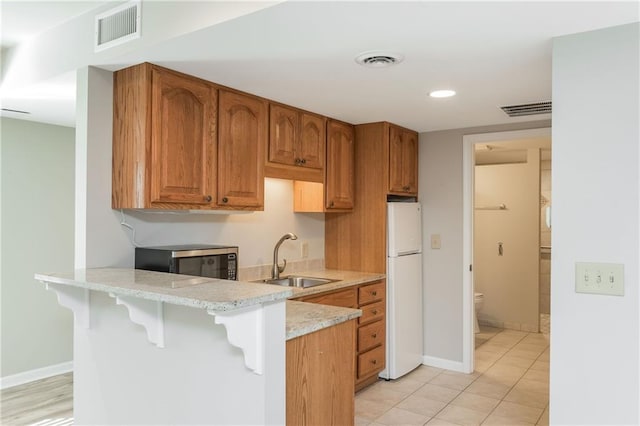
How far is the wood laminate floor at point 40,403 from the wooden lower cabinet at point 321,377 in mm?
2020

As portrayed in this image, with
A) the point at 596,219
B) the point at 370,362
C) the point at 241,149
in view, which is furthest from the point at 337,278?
the point at 596,219

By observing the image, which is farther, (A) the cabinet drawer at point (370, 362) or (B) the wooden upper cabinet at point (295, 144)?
(A) the cabinet drawer at point (370, 362)

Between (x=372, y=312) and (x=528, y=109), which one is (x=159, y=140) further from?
(x=528, y=109)

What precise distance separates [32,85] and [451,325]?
3.69 m

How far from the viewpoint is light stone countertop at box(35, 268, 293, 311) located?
1.54 metres

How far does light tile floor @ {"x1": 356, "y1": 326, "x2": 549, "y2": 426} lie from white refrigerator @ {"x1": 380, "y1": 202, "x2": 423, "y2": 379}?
0.15m

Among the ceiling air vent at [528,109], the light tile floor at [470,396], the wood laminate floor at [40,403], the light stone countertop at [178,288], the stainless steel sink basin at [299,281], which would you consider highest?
the ceiling air vent at [528,109]

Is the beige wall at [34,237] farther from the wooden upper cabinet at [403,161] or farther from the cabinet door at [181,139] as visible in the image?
the wooden upper cabinet at [403,161]

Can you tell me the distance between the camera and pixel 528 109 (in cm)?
343

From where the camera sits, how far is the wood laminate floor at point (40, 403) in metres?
3.12

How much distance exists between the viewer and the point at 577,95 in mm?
1973

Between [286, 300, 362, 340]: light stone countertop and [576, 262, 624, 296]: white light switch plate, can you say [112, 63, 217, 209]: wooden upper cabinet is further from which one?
[576, 262, 624, 296]: white light switch plate

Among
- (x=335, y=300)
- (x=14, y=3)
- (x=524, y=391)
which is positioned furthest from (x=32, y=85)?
(x=524, y=391)

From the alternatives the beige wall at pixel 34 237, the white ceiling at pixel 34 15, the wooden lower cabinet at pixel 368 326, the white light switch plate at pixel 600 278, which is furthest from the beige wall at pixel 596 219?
the beige wall at pixel 34 237
